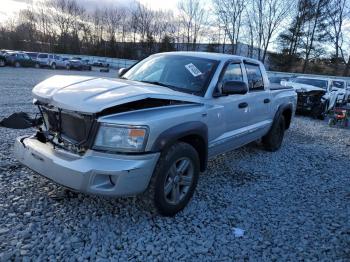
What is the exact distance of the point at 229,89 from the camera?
12.3 ft

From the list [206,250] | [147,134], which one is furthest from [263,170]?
[147,134]

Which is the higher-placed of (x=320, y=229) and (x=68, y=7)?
(x=68, y=7)

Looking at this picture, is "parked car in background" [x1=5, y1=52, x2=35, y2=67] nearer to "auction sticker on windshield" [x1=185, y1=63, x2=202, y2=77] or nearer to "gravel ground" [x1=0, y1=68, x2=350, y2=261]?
"gravel ground" [x1=0, y1=68, x2=350, y2=261]

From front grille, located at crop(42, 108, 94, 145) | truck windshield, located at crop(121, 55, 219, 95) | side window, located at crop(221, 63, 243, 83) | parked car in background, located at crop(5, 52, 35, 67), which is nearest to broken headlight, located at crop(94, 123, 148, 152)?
front grille, located at crop(42, 108, 94, 145)

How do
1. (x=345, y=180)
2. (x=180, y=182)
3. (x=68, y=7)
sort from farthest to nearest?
1. (x=68, y=7)
2. (x=345, y=180)
3. (x=180, y=182)

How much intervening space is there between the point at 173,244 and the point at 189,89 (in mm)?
1835

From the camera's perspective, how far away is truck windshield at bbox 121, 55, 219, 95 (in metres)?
3.88

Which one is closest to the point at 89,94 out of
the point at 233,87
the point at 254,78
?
the point at 233,87

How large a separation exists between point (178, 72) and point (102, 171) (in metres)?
1.94

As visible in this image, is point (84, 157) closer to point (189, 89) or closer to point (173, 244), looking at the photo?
point (173, 244)

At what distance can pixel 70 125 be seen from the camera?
299cm

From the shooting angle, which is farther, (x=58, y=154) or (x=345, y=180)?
(x=345, y=180)

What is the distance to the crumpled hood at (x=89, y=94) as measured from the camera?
2744 mm

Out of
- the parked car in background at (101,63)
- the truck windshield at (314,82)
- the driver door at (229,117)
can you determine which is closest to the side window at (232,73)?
the driver door at (229,117)
